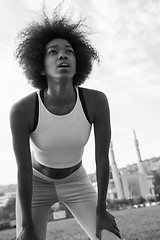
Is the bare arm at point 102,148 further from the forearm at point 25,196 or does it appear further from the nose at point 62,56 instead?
the forearm at point 25,196

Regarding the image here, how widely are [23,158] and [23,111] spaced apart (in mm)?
324

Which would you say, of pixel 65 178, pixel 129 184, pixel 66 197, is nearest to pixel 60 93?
pixel 65 178

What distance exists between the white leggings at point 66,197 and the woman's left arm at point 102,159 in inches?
4.0

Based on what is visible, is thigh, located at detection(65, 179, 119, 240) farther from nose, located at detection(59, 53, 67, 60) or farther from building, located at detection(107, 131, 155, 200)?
building, located at detection(107, 131, 155, 200)

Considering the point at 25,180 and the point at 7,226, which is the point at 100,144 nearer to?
the point at 25,180

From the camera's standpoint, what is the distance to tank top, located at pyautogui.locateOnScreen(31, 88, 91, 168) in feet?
7.29

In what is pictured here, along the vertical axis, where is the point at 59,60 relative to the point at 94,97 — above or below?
above

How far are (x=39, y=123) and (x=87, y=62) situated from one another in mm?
948

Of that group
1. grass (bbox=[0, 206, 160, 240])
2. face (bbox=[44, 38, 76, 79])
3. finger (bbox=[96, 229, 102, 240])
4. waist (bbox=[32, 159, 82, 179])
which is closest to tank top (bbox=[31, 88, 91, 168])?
waist (bbox=[32, 159, 82, 179])

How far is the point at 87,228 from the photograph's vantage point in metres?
2.44

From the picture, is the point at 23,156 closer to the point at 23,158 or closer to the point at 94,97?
the point at 23,158

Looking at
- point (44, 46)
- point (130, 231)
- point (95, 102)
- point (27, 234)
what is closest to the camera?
point (27, 234)

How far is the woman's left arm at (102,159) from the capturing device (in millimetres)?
2305

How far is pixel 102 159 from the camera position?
7.66 ft
